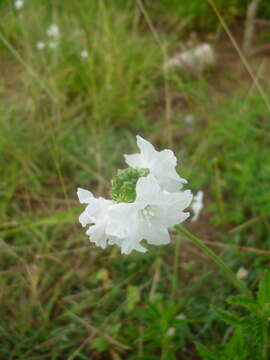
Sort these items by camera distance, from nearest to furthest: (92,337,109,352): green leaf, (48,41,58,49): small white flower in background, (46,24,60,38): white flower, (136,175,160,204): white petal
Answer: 1. (136,175,160,204): white petal
2. (92,337,109,352): green leaf
3. (48,41,58,49): small white flower in background
4. (46,24,60,38): white flower

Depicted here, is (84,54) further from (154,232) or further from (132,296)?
(154,232)

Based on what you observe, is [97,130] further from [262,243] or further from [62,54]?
[262,243]

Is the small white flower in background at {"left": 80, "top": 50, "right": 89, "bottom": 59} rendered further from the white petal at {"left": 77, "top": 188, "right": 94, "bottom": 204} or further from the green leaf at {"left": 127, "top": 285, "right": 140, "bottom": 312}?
the white petal at {"left": 77, "top": 188, "right": 94, "bottom": 204}

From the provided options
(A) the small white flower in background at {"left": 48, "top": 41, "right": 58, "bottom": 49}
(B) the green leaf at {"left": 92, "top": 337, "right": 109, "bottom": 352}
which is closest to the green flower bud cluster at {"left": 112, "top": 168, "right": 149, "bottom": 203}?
(B) the green leaf at {"left": 92, "top": 337, "right": 109, "bottom": 352}

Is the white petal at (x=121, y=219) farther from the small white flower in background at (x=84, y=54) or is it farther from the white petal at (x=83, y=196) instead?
the small white flower in background at (x=84, y=54)

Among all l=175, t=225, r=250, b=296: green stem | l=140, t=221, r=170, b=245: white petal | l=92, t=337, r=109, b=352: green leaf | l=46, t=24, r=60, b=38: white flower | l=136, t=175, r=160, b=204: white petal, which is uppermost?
l=46, t=24, r=60, b=38: white flower

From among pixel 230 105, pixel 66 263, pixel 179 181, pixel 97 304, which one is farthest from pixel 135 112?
pixel 179 181
